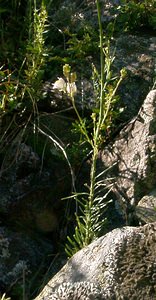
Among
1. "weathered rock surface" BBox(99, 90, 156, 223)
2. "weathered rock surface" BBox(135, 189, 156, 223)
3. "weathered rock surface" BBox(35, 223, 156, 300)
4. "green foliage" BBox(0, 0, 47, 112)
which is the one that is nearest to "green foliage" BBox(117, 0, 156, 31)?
"green foliage" BBox(0, 0, 47, 112)

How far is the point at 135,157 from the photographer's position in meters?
3.42

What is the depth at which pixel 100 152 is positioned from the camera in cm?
357

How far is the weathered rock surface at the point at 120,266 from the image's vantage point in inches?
95.1

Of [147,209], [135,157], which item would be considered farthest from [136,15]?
[147,209]

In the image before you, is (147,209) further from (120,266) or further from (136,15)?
(136,15)

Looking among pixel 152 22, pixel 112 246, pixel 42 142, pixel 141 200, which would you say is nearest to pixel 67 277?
pixel 112 246

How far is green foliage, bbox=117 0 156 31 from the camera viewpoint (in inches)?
165

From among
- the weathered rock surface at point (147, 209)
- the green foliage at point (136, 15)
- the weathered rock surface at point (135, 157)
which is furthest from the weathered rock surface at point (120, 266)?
the green foliage at point (136, 15)

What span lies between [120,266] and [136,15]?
6.99 feet

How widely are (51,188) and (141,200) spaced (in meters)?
0.53

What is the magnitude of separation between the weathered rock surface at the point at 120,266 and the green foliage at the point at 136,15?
1.95m

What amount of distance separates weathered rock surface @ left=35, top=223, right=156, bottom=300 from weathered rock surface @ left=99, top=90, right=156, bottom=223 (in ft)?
2.35

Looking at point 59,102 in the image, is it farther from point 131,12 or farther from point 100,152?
point 131,12

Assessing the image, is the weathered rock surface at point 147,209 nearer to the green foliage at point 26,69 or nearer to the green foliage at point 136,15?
the green foliage at point 26,69
